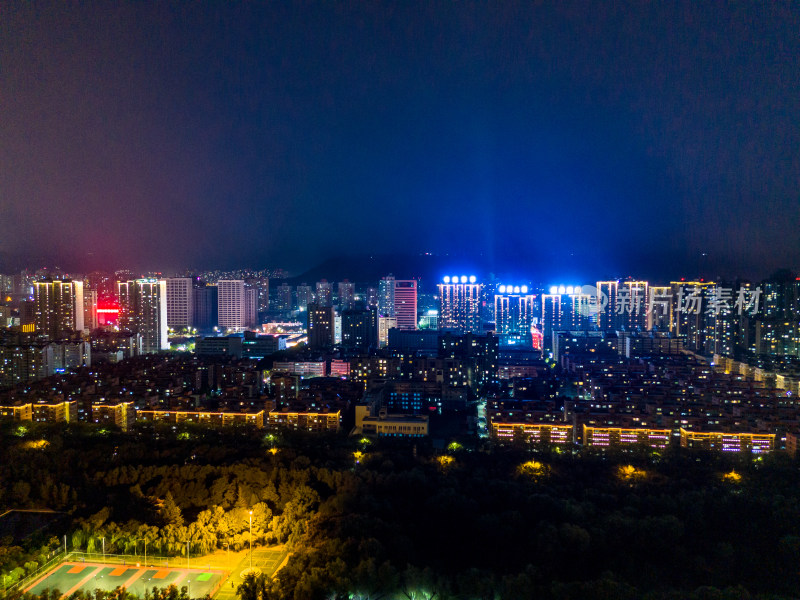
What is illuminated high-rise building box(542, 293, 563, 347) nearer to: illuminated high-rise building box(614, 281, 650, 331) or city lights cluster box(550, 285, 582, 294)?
city lights cluster box(550, 285, 582, 294)

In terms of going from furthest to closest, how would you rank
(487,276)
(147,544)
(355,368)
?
(487,276) → (355,368) → (147,544)

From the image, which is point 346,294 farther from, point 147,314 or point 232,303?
point 147,314

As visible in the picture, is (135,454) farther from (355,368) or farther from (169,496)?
→ (355,368)

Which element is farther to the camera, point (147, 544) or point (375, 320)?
point (375, 320)

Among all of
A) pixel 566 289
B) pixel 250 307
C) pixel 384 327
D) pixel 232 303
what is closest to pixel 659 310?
pixel 566 289

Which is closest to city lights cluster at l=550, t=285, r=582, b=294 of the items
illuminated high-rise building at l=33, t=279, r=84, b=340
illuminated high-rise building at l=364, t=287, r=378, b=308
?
illuminated high-rise building at l=364, t=287, r=378, b=308

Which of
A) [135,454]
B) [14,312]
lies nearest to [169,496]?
[135,454]

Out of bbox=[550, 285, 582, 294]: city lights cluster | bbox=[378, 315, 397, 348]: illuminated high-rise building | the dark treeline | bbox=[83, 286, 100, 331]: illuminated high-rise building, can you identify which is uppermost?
bbox=[550, 285, 582, 294]: city lights cluster
